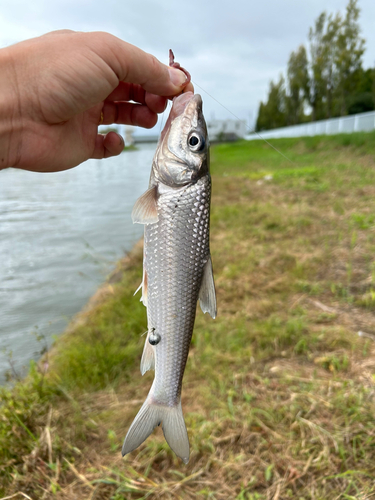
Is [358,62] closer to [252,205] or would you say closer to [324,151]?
[324,151]

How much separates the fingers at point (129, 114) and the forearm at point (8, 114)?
893mm

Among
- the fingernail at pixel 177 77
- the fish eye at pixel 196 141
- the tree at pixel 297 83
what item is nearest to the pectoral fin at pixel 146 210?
the fish eye at pixel 196 141

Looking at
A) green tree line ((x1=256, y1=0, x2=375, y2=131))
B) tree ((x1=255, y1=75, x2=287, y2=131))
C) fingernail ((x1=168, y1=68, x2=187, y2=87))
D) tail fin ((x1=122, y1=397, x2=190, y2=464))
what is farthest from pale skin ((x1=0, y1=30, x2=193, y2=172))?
tree ((x1=255, y1=75, x2=287, y2=131))

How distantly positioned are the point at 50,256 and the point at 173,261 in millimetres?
7026

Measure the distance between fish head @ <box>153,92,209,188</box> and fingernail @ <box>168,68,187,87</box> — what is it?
24 cm

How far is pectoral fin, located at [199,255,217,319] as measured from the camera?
1989mm

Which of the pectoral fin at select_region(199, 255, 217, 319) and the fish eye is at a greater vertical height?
the fish eye

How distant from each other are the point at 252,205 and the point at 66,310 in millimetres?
6331

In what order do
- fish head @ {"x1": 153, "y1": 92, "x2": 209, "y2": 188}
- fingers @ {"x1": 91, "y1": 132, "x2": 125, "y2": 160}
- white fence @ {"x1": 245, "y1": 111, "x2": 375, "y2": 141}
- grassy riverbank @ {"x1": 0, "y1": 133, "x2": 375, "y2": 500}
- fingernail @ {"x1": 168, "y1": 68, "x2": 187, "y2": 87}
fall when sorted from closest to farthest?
1. fish head @ {"x1": 153, "y1": 92, "x2": 209, "y2": 188}
2. fingernail @ {"x1": 168, "y1": 68, "x2": 187, "y2": 87}
3. grassy riverbank @ {"x1": 0, "y1": 133, "x2": 375, "y2": 500}
4. fingers @ {"x1": 91, "y1": 132, "x2": 125, "y2": 160}
5. white fence @ {"x1": 245, "y1": 111, "x2": 375, "y2": 141}

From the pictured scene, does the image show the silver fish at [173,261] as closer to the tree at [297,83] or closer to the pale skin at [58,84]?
the pale skin at [58,84]

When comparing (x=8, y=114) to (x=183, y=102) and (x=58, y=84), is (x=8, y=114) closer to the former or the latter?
(x=58, y=84)

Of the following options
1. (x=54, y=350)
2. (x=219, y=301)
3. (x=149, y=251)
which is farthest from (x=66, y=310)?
(x=149, y=251)

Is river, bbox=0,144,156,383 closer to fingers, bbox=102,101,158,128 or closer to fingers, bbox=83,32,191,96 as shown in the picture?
fingers, bbox=102,101,158,128

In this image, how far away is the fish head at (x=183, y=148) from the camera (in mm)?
2049
